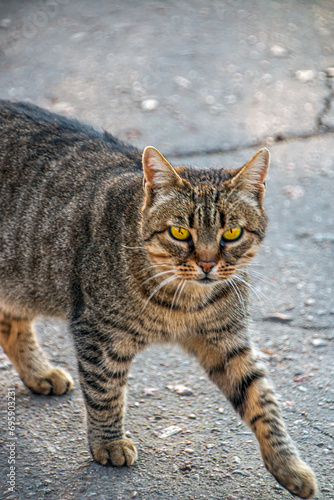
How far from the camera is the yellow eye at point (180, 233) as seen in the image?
257 cm

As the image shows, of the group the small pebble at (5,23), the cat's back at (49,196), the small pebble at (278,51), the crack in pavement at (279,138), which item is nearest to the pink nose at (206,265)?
the cat's back at (49,196)

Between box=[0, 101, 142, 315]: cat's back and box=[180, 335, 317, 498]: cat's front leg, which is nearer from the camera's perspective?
box=[180, 335, 317, 498]: cat's front leg

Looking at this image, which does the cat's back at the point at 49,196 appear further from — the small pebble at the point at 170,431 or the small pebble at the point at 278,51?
the small pebble at the point at 278,51

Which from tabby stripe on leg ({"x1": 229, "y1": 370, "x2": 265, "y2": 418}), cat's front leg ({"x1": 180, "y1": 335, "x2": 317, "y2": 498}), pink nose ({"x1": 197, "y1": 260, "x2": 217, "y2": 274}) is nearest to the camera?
pink nose ({"x1": 197, "y1": 260, "x2": 217, "y2": 274})

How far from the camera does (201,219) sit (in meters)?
2.54

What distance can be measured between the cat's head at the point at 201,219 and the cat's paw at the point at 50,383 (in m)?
0.95

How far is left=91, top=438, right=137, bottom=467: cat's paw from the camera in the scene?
2.80 m

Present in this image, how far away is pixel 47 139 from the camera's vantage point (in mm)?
3211

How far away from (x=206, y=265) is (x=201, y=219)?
0.18m

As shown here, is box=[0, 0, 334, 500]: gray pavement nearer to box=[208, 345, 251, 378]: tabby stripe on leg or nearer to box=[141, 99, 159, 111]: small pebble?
box=[141, 99, 159, 111]: small pebble

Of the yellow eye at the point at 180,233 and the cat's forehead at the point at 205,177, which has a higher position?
the cat's forehead at the point at 205,177

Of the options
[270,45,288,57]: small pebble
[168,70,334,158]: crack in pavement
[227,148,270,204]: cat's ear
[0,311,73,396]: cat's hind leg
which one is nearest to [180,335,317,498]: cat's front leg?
[227,148,270,204]: cat's ear

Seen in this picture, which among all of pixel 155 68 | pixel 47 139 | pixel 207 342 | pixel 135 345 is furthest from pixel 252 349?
pixel 155 68

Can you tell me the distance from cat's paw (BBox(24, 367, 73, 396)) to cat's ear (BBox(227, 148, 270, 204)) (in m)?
1.37
